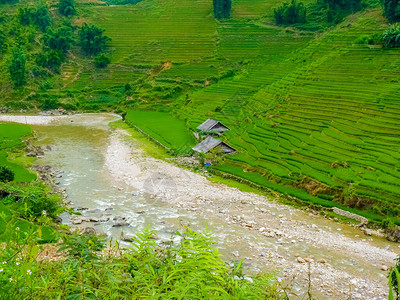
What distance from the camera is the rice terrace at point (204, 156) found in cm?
404

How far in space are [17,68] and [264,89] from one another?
3176cm

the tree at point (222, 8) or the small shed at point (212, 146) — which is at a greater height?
the tree at point (222, 8)

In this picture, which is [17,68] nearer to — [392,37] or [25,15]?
[25,15]

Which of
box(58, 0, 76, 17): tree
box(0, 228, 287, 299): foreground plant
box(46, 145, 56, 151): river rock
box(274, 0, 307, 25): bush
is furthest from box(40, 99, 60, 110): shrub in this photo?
box(0, 228, 287, 299): foreground plant

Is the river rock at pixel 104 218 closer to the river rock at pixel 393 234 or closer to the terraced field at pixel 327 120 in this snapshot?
the terraced field at pixel 327 120

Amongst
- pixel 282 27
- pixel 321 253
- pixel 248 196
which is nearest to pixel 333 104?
pixel 248 196

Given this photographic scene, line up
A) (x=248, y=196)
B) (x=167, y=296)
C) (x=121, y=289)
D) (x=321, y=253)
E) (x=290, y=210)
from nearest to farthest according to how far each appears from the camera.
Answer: (x=167, y=296) → (x=121, y=289) → (x=321, y=253) → (x=290, y=210) → (x=248, y=196)

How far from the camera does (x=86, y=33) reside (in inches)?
2153

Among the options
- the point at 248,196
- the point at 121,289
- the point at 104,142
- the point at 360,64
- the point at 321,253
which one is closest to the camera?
the point at 121,289

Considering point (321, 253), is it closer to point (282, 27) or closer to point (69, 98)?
point (69, 98)

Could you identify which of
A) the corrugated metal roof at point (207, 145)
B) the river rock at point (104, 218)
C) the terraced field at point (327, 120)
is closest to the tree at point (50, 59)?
the terraced field at point (327, 120)

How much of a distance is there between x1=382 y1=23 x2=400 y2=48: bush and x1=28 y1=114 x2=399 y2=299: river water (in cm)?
2507

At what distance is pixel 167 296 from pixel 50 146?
92.6ft

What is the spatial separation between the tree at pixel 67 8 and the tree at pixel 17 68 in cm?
2085
